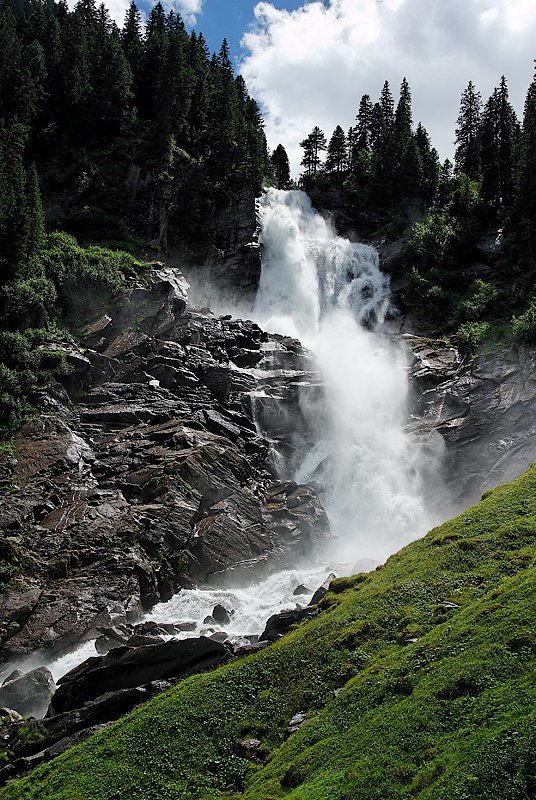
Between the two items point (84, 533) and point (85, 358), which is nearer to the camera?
point (84, 533)

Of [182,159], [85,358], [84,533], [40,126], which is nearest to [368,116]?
[182,159]

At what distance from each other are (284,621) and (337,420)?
27.8m

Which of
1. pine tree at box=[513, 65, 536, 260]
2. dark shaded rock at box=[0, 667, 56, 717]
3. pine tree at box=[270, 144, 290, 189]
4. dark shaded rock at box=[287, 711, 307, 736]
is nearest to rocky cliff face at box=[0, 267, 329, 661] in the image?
dark shaded rock at box=[0, 667, 56, 717]

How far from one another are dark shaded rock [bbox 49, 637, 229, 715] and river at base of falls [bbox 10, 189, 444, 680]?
4356 millimetres

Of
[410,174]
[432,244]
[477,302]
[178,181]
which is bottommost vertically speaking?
[477,302]

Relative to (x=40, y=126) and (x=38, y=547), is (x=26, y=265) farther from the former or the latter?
(x=40, y=126)

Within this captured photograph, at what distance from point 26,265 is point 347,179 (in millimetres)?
53354

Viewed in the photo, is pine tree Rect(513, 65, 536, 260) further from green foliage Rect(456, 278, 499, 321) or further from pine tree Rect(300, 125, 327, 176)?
pine tree Rect(300, 125, 327, 176)

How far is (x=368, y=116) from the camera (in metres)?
103

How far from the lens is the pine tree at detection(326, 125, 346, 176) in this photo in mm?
98000

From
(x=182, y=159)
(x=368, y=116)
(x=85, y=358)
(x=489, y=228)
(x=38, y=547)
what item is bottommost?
(x=38, y=547)

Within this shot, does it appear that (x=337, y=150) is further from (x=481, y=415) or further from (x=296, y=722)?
(x=296, y=722)

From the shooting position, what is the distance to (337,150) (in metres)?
97.8

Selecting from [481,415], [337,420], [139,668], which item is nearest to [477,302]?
[481,415]
